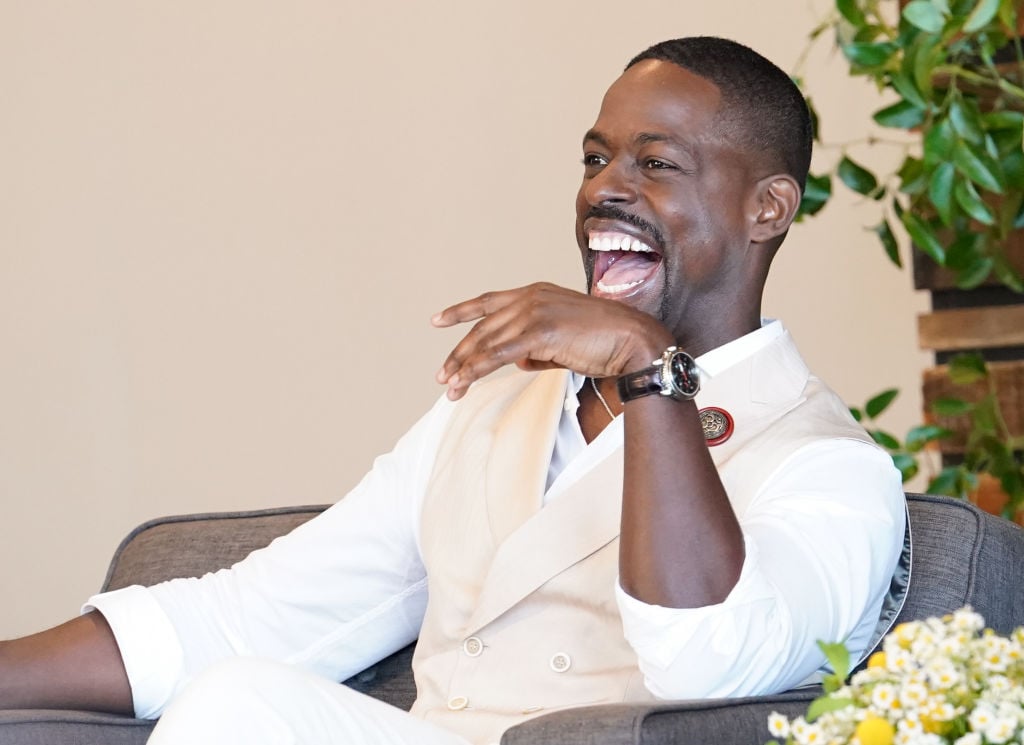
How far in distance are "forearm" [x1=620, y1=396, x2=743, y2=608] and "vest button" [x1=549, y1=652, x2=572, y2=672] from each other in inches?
9.0

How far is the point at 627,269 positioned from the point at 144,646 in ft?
2.52

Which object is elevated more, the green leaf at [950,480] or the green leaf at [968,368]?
the green leaf at [968,368]

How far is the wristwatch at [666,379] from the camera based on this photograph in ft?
4.85

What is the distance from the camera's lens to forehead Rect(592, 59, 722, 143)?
191 centimetres

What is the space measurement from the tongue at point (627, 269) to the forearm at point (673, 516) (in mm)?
462

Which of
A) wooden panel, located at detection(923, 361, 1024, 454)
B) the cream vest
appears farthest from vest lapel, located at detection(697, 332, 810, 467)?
wooden panel, located at detection(923, 361, 1024, 454)

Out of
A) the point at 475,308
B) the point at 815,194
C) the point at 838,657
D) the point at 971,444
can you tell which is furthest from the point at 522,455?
the point at 971,444

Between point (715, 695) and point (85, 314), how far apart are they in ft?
9.60

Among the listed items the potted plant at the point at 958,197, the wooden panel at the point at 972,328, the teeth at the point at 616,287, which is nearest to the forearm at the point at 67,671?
the teeth at the point at 616,287

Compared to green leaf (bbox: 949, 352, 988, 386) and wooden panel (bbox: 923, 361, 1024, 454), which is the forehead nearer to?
green leaf (bbox: 949, 352, 988, 386)

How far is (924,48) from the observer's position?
222cm

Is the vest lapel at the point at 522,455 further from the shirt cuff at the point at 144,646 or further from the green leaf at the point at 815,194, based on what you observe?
the green leaf at the point at 815,194

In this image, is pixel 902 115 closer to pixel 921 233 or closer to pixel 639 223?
pixel 921 233

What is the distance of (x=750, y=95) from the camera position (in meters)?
1.95
